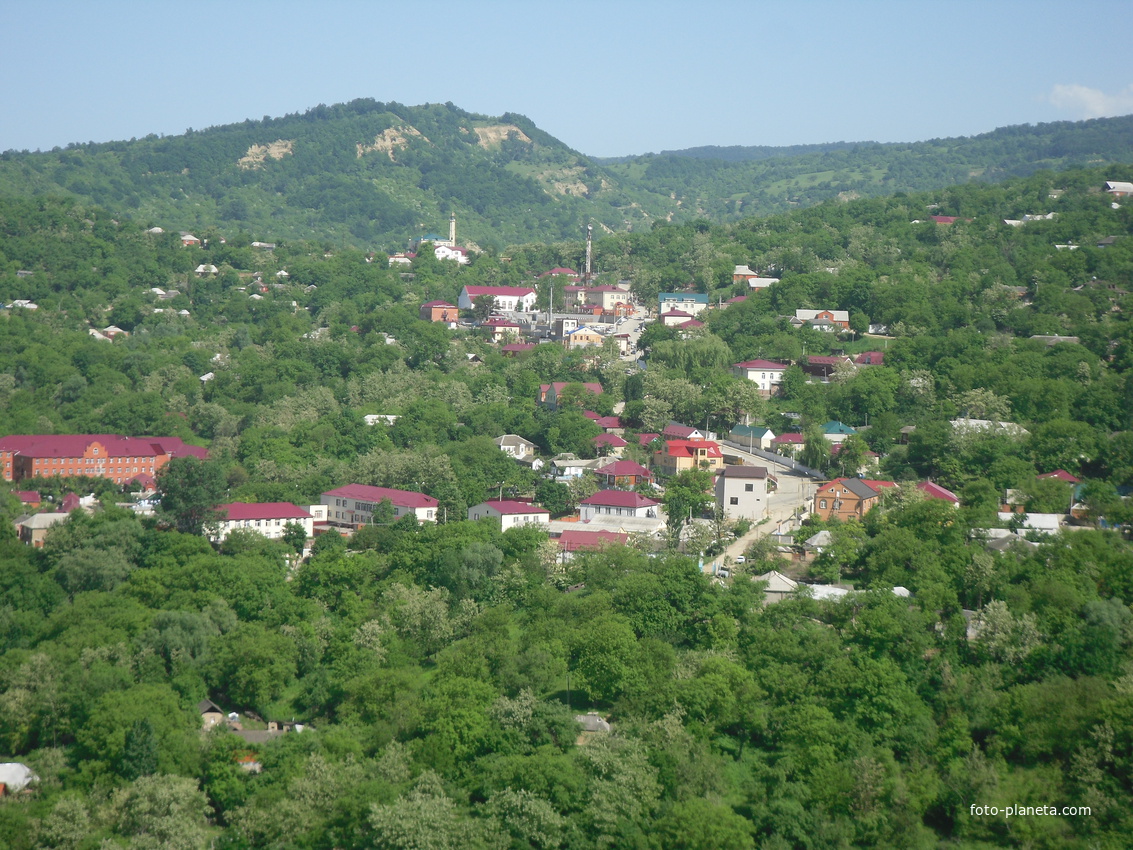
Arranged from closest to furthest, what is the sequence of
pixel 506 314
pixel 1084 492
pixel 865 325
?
pixel 1084 492, pixel 865 325, pixel 506 314

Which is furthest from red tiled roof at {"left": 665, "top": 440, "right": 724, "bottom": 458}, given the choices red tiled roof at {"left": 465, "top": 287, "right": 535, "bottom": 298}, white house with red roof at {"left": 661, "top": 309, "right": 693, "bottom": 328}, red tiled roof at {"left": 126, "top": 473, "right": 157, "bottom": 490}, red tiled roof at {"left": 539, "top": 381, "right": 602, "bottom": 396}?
red tiled roof at {"left": 465, "top": 287, "right": 535, "bottom": 298}

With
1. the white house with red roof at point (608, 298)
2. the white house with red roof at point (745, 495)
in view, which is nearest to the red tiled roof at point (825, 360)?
the white house with red roof at point (745, 495)

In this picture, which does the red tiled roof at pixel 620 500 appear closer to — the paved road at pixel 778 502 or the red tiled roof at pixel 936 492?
the paved road at pixel 778 502

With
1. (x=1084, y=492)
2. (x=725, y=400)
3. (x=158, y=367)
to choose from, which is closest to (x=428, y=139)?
(x=158, y=367)

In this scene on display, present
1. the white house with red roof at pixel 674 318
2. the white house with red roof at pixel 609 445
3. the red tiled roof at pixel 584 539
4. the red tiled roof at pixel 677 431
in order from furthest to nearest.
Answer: the white house with red roof at pixel 674 318 → the white house with red roof at pixel 609 445 → the red tiled roof at pixel 677 431 → the red tiled roof at pixel 584 539

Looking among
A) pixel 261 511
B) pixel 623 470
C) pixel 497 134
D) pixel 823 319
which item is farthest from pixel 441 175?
pixel 261 511

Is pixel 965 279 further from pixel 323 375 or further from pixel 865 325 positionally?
pixel 323 375

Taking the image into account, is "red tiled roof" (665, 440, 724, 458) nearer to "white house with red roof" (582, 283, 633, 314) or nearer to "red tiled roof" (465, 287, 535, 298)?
"white house with red roof" (582, 283, 633, 314)
